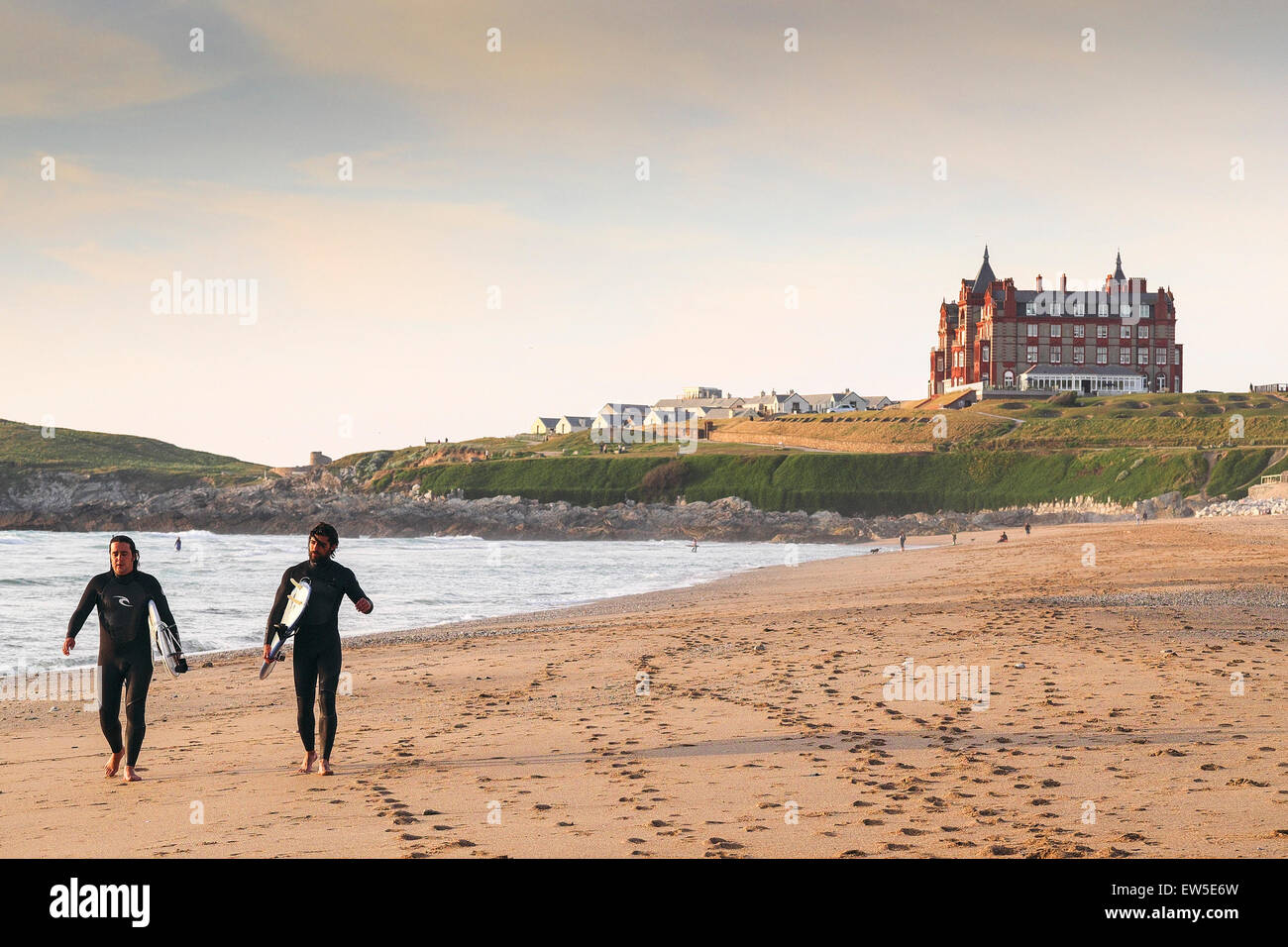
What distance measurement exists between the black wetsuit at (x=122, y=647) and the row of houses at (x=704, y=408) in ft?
406

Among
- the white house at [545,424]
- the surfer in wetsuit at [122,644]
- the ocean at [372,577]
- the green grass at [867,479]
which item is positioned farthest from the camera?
the white house at [545,424]

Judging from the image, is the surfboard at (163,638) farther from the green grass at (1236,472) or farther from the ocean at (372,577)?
the green grass at (1236,472)

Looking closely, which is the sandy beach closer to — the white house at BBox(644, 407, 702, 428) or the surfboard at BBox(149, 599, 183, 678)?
the surfboard at BBox(149, 599, 183, 678)

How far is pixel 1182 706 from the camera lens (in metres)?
11.9

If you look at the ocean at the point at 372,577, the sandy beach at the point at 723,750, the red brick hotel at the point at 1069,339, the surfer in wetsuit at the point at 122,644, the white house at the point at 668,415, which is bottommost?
the ocean at the point at 372,577

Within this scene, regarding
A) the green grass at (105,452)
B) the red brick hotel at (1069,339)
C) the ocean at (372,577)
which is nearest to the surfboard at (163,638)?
the ocean at (372,577)

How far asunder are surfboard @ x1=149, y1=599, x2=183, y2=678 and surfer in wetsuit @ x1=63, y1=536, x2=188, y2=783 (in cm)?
10

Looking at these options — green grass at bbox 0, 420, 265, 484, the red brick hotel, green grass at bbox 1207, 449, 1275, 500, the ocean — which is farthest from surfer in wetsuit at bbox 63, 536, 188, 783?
green grass at bbox 0, 420, 265, 484

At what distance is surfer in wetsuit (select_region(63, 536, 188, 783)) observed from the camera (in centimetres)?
1034

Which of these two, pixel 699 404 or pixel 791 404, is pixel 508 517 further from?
pixel 699 404

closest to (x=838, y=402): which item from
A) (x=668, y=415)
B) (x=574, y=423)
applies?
(x=668, y=415)

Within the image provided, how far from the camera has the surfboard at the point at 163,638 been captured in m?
10.7

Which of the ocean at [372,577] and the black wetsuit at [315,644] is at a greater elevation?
the black wetsuit at [315,644]

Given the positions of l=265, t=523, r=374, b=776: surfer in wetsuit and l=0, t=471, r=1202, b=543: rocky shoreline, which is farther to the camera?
l=0, t=471, r=1202, b=543: rocky shoreline
